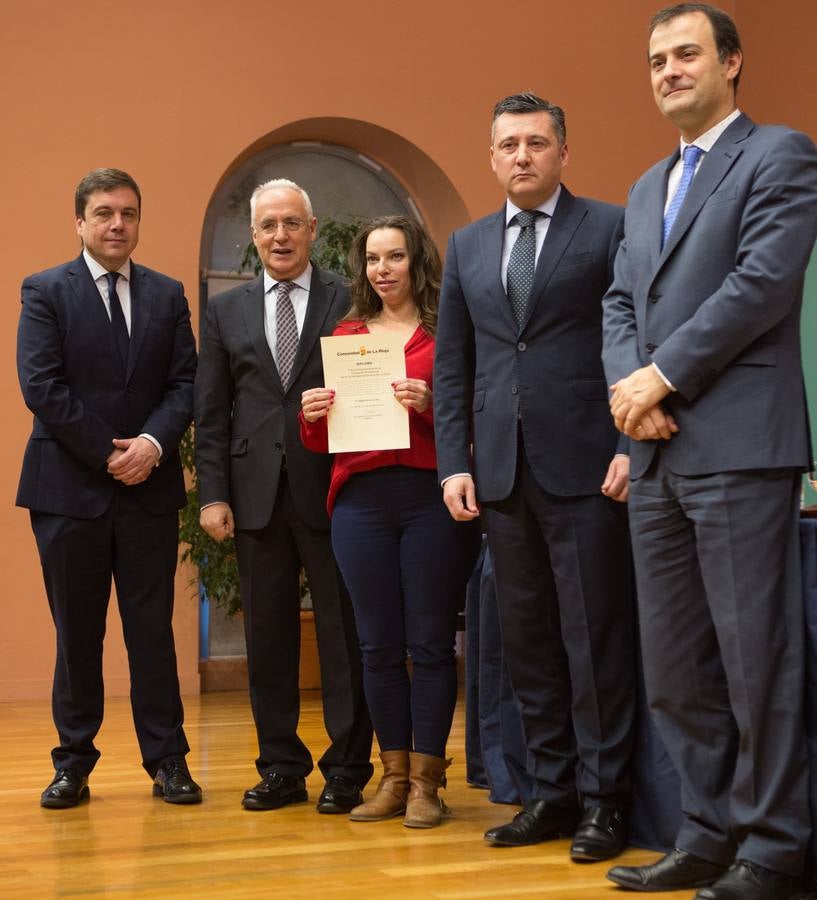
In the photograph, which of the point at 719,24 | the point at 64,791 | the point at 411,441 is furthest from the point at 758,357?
the point at 64,791

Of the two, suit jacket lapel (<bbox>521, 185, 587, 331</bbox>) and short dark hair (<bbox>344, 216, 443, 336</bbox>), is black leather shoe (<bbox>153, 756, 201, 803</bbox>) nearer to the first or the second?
short dark hair (<bbox>344, 216, 443, 336</bbox>)

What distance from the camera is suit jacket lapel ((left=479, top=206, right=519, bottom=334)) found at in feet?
9.18

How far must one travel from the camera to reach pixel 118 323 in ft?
11.5

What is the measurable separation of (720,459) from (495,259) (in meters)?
0.82

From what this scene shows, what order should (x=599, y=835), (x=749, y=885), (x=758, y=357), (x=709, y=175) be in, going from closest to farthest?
1. (x=749, y=885)
2. (x=758, y=357)
3. (x=709, y=175)
4. (x=599, y=835)

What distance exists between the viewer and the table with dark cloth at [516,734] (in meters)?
2.33

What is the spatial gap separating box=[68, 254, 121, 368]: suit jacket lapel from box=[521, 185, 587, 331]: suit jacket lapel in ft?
4.15

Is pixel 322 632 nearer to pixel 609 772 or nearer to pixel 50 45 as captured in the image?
pixel 609 772

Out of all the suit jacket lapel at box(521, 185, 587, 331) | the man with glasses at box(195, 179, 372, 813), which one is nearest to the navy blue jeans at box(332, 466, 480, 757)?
the man with glasses at box(195, 179, 372, 813)

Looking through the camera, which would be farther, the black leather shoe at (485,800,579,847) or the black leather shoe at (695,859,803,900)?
the black leather shoe at (485,800,579,847)

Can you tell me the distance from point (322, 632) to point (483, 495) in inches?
29.3

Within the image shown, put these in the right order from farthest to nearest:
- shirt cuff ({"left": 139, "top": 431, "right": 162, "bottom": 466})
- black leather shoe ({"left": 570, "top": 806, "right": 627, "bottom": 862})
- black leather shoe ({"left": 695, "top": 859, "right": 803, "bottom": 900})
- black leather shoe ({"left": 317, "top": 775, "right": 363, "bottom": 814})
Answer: shirt cuff ({"left": 139, "top": 431, "right": 162, "bottom": 466}), black leather shoe ({"left": 317, "top": 775, "right": 363, "bottom": 814}), black leather shoe ({"left": 570, "top": 806, "right": 627, "bottom": 862}), black leather shoe ({"left": 695, "top": 859, "right": 803, "bottom": 900})

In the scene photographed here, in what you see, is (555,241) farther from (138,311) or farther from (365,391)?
(138,311)

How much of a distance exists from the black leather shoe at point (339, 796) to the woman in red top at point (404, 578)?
4.8 inches
